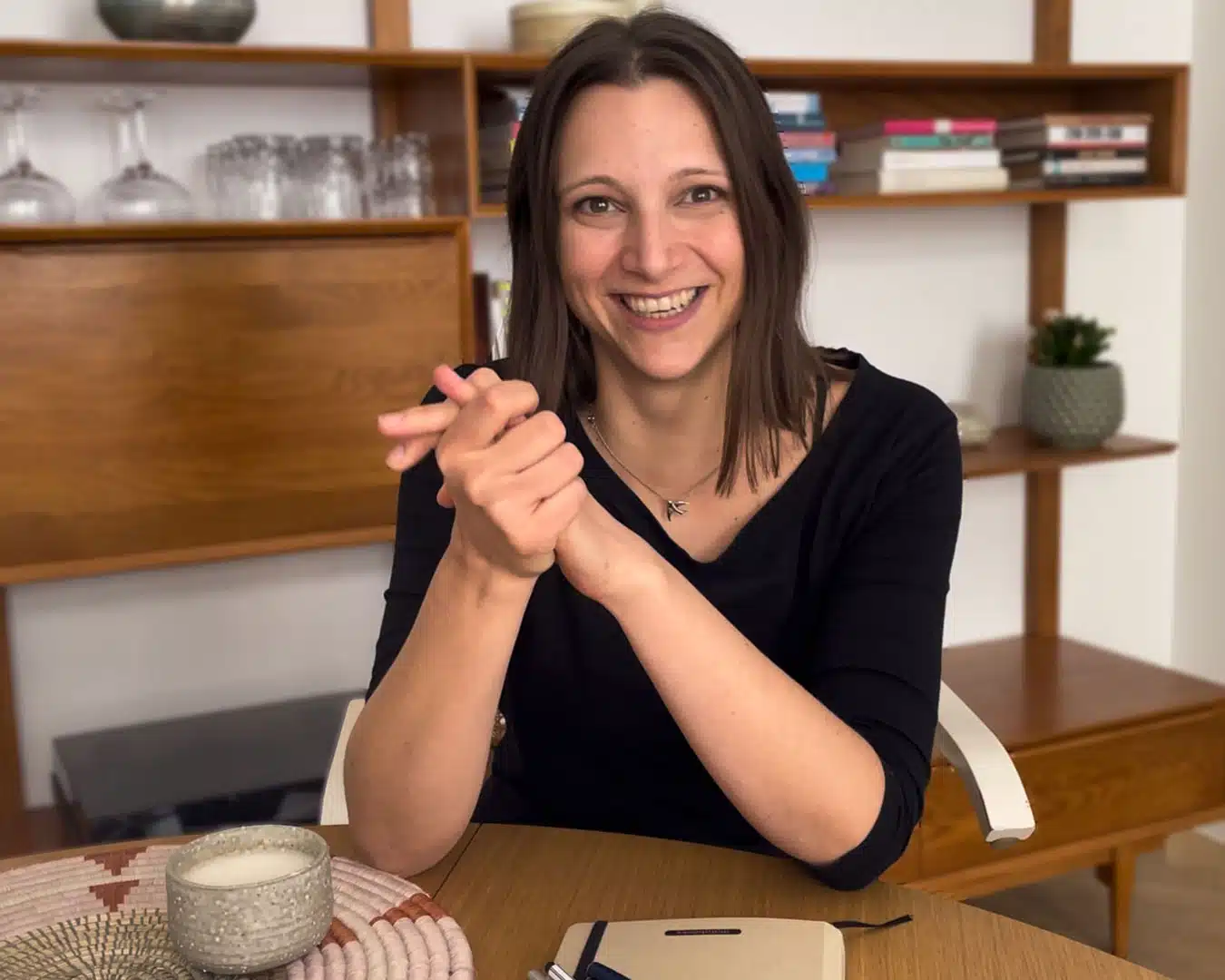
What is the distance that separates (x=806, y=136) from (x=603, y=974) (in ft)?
5.94

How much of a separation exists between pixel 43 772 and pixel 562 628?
128 centimetres

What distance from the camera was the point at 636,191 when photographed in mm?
1321

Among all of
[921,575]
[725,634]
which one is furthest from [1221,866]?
[725,634]

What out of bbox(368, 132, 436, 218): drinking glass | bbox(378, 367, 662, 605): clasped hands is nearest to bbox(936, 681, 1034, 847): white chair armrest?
bbox(378, 367, 662, 605): clasped hands

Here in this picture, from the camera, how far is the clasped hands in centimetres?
97

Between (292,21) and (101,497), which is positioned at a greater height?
(292,21)

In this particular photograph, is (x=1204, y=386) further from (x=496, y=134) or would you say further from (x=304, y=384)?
(x=304, y=384)

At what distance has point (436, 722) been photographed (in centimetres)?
109

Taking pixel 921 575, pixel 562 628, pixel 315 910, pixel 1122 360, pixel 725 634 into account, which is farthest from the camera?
pixel 1122 360

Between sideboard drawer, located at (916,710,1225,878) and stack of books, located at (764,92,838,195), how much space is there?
105cm

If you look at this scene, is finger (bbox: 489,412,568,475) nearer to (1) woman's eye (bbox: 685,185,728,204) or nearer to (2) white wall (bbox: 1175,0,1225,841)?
(1) woman's eye (bbox: 685,185,728,204)

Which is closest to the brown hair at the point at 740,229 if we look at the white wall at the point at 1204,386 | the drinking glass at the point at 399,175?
the drinking glass at the point at 399,175

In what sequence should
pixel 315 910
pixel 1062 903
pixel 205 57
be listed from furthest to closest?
pixel 1062 903 < pixel 205 57 < pixel 315 910

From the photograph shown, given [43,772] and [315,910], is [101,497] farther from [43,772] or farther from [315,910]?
[315,910]
